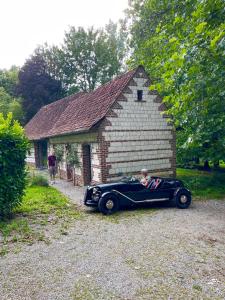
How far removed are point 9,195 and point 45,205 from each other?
81.6 inches

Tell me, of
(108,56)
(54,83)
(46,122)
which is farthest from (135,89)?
(108,56)

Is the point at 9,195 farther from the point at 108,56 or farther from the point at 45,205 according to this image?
the point at 108,56

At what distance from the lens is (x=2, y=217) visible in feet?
27.9

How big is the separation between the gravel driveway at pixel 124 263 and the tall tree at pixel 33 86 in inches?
1097

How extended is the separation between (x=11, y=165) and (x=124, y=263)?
527 centimetres

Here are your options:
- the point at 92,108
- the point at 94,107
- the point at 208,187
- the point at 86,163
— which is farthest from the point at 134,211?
the point at 92,108

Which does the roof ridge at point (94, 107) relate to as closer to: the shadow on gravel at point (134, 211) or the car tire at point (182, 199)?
the shadow on gravel at point (134, 211)

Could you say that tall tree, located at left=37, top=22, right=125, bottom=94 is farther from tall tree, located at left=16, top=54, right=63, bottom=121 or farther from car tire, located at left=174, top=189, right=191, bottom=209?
car tire, located at left=174, top=189, right=191, bottom=209

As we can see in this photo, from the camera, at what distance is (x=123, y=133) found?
13359 mm

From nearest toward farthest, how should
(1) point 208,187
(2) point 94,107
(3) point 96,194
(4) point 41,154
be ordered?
(3) point 96,194, (1) point 208,187, (2) point 94,107, (4) point 41,154

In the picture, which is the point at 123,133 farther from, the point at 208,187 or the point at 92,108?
the point at 208,187

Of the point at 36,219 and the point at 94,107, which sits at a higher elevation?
the point at 94,107

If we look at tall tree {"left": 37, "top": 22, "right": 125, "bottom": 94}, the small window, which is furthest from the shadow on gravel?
tall tree {"left": 37, "top": 22, "right": 125, "bottom": 94}

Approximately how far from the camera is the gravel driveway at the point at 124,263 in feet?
13.9
